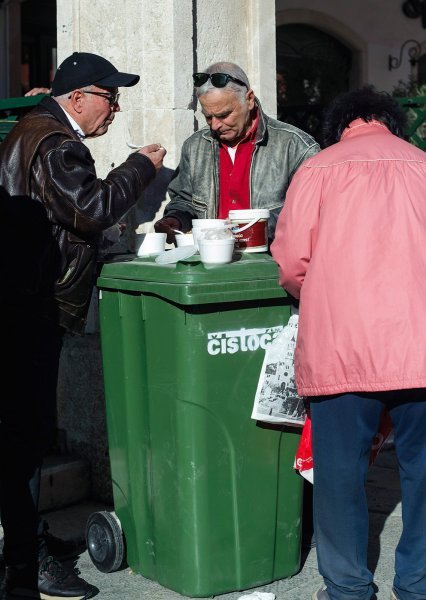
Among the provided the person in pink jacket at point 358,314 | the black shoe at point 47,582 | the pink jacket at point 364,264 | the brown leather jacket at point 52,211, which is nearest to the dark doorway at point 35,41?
the brown leather jacket at point 52,211

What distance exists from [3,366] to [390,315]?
146cm

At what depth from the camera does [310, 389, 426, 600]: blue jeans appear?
3387 millimetres

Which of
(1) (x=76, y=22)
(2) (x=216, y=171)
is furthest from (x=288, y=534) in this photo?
(1) (x=76, y=22)

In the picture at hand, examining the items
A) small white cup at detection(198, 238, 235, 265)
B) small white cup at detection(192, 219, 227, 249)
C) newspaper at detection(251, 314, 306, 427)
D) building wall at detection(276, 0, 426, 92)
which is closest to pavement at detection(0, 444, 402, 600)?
newspaper at detection(251, 314, 306, 427)

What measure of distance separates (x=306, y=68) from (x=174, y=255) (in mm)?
7014

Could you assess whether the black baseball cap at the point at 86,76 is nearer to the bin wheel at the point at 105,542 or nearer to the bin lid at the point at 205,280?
the bin lid at the point at 205,280

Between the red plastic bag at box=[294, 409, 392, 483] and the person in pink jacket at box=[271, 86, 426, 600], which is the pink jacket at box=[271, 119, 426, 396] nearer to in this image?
the person in pink jacket at box=[271, 86, 426, 600]

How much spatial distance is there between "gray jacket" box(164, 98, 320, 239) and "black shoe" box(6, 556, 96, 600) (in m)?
1.49

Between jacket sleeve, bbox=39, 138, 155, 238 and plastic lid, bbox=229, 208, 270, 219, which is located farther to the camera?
plastic lid, bbox=229, 208, 270, 219

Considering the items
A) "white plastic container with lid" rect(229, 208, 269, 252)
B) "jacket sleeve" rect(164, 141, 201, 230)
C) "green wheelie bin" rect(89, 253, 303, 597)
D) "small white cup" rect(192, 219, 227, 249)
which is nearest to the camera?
"green wheelie bin" rect(89, 253, 303, 597)

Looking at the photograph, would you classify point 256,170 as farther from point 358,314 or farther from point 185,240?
point 358,314

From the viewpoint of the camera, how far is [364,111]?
11.5 feet

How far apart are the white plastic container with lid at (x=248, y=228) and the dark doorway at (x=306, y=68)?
20.2ft

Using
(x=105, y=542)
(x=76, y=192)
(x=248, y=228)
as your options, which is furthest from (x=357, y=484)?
(x=76, y=192)
